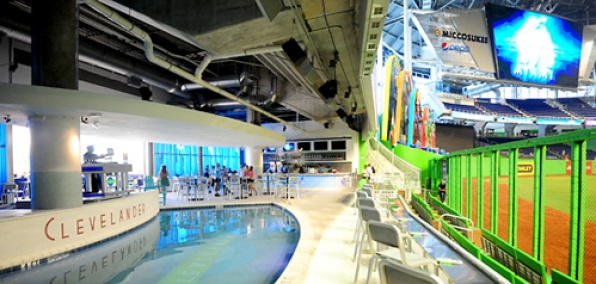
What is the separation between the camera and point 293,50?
5277mm

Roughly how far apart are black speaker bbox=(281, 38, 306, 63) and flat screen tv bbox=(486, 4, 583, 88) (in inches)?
908

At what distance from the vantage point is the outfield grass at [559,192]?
30.8 ft

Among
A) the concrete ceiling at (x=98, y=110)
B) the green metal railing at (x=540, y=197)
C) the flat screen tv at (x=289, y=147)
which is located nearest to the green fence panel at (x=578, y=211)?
the green metal railing at (x=540, y=197)

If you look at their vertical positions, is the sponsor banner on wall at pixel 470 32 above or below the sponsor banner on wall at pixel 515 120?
above

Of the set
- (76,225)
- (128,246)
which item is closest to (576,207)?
(128,246)

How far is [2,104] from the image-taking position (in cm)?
454

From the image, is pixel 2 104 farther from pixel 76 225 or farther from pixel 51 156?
pixel 76 225

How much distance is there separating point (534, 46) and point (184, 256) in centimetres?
2936

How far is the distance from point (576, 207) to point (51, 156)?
762 cm

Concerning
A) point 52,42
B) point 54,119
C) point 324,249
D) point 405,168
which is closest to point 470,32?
point 405,168

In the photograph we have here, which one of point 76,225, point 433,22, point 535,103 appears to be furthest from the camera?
point 535,103

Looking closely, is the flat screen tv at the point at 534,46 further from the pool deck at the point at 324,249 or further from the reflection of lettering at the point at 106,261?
the reflection of lettering at the point at 106,261

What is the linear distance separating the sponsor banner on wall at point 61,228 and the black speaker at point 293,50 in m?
4.51

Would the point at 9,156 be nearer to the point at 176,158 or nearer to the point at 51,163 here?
the point at 51,163
